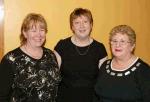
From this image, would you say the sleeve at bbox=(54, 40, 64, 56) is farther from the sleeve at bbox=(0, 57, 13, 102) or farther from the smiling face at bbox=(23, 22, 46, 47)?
the sleeve at bbox=(0, 57, 13, 102)

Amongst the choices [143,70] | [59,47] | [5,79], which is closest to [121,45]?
[143,70]

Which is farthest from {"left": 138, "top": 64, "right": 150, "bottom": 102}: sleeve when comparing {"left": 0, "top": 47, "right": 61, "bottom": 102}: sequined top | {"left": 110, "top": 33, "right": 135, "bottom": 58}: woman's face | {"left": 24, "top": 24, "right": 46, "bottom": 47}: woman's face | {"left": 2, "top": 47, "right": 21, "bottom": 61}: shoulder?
{"left": 2, "top": 47, "right": 21, "bottom": 61}: shoulder

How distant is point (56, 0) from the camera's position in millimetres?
3090

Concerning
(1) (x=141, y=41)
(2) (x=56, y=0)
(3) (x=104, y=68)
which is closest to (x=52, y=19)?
(2) (x=56, y=0)

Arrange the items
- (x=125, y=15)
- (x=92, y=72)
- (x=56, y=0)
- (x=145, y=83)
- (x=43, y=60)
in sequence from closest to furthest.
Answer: (x=145, y=83)
(x=43, y=60)
(x=92, y=72)
(x=56, y=0)
(x=125, y=15)

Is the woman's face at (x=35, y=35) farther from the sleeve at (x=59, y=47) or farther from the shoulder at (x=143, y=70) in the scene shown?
the shoulder at (x=143, y=70)

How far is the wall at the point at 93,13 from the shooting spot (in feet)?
9.81

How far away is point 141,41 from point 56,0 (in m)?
1.12

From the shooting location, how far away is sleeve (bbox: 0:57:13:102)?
2451mm

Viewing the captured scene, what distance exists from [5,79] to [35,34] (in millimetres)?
443

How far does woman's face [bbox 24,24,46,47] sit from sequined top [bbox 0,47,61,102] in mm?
119

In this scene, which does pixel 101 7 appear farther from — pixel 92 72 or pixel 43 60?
pixel 43 60

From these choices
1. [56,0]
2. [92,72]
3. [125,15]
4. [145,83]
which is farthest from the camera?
[125,15]

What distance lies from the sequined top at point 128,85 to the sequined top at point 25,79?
457mm
